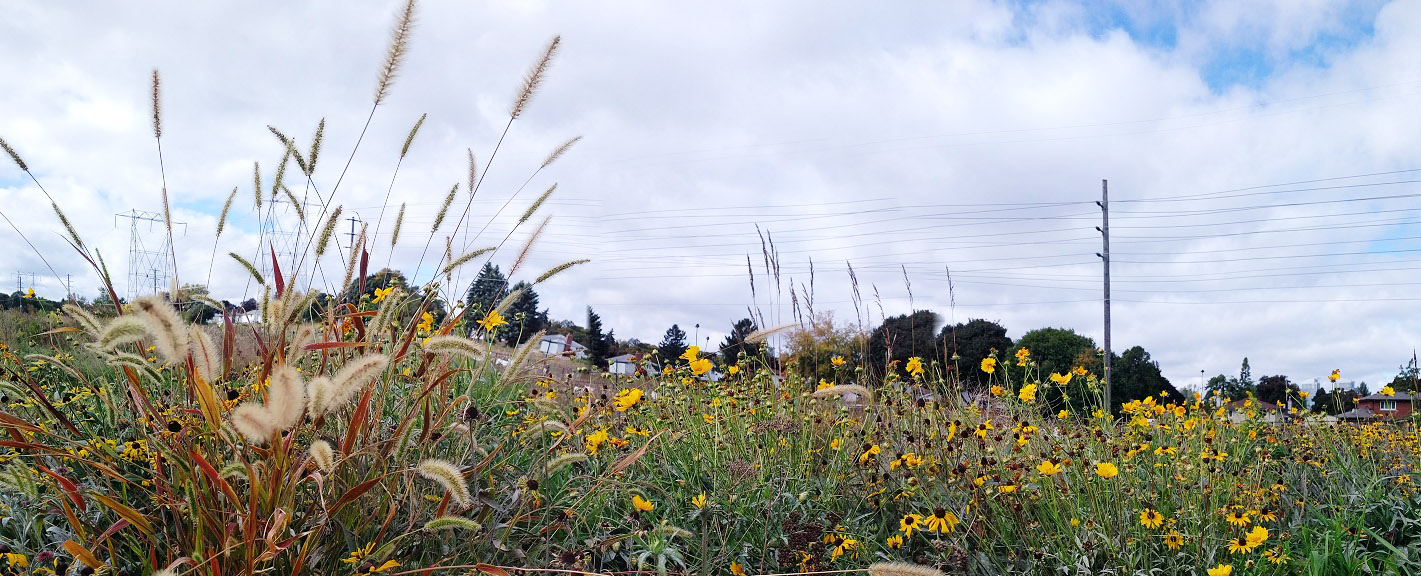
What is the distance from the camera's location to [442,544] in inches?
80.7

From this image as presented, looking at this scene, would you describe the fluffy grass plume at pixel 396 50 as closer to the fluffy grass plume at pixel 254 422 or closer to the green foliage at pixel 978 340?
the fluffy grass plume at pixel 254 422

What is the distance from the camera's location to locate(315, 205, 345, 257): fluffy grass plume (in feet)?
6.63

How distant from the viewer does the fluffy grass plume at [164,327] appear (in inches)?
52.8

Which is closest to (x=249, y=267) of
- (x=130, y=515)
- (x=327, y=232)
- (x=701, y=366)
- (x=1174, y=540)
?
(x=327, y=232)

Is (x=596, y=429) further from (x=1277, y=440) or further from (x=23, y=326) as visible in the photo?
(x=23, y=326)

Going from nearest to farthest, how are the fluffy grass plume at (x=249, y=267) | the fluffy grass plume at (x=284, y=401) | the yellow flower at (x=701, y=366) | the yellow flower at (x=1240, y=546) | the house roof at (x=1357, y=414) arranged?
the fluffy grass plume at (x=284, y=401) < the fluffy grass plume at (x=249, y=267) < the yellow flower at (x=1240, y=546) < the yellow flower at (x=701, y=366) < the house roof at (x=1357, y=414)

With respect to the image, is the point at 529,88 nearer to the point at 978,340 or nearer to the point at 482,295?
the point at 482,295

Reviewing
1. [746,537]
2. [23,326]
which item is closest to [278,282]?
[746,537]

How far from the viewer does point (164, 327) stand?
1.36 m

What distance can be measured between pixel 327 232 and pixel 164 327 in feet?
2.50

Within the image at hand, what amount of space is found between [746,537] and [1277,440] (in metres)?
3.32

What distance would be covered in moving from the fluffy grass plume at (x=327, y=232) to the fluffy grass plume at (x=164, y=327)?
0.62 meters

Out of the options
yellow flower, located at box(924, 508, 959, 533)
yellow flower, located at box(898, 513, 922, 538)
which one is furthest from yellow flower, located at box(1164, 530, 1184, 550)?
yellow flower, located at box(898, 513, 922, 538)

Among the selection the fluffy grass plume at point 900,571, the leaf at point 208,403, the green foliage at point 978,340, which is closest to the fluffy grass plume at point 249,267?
the leaf at point 208,403
